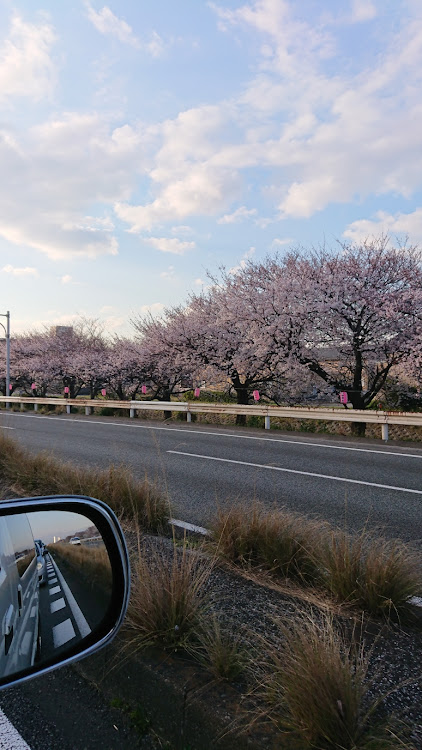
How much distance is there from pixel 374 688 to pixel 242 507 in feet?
8.19

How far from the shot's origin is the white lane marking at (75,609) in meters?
1.63

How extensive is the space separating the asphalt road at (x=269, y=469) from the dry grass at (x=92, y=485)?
1.09 feet

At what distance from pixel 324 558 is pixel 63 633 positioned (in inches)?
95.7

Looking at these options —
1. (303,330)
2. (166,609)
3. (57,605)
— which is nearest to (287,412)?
(303,330)

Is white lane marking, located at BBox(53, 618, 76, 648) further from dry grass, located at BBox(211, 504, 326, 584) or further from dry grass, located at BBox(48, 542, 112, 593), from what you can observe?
dry grass, located at BBox(211, 504, 326, 584)

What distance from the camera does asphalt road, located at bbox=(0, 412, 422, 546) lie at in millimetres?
6223

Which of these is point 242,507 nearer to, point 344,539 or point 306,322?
point 344,539

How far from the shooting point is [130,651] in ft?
8.78

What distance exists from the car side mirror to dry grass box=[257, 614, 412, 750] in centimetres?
95

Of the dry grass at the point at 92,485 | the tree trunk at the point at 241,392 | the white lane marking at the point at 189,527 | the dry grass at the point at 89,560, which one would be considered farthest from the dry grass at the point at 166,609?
the tree trunk at the point at 241,392

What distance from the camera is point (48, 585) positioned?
164 centimetres

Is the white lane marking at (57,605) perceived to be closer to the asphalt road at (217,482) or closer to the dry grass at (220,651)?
the asphalt road at (217,482)

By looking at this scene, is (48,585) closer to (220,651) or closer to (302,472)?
(220,651)

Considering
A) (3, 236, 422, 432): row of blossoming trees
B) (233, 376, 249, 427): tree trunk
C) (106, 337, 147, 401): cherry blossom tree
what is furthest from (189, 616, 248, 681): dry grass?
(106, 337, 147, 401): cherry blossom tree
